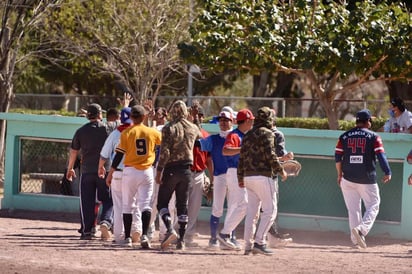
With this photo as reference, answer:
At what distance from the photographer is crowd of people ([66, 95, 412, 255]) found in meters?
12.0

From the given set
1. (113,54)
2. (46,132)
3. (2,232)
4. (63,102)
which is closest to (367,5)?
(46,132)

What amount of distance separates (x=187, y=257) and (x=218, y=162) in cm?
157

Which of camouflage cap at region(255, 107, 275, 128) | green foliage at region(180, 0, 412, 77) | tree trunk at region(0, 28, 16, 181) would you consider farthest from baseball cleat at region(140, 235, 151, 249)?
tree trunk at region(0, 28, 16, 181)

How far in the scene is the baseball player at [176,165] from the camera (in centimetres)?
1230

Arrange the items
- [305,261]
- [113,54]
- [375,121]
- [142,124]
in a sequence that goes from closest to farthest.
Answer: [305,261] → [142,124] → [375,121] → [113,54]

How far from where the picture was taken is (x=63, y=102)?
102 ft

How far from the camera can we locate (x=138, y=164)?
41.1 ft

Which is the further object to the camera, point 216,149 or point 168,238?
point 216,149

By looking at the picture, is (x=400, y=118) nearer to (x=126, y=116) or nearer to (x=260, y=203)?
(x=260, y=203)

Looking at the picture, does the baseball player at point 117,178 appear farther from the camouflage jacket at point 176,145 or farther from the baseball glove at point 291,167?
the baseball glove at point 291,167

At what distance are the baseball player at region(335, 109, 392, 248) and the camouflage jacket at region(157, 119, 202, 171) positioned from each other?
2309 mm

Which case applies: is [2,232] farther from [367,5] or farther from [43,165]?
[367,5]

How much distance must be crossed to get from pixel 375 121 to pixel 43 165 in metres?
9.12

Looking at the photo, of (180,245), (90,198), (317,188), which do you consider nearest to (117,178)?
(90,198)
